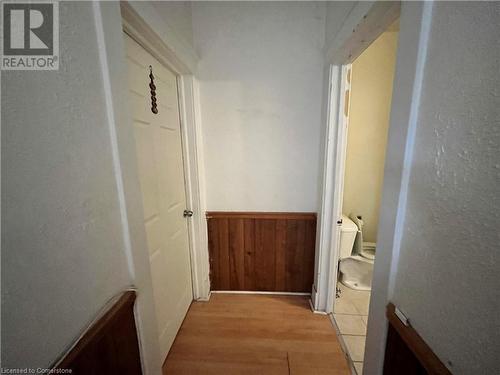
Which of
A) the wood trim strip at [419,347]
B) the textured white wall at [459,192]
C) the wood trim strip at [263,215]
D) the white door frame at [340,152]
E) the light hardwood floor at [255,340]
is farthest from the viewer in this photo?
the wood trim strip at [263,215]

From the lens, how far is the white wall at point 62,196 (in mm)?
443

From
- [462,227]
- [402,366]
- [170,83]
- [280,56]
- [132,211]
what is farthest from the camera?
[280,56]

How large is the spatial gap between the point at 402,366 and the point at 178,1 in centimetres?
211

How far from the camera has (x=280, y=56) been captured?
5.10ft

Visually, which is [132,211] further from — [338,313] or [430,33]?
[338,313]

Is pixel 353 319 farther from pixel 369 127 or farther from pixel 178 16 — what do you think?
pixel 178 16

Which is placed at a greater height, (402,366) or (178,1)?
(178,1)

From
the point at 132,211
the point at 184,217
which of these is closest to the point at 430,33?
the point at 132,211

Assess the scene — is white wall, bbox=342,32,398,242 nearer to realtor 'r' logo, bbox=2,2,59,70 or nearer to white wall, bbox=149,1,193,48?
white wall, bbox=149,1,193,48

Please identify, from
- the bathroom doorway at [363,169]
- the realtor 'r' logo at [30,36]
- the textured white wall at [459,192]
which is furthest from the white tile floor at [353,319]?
the realtor 'r' logo at [30,36]

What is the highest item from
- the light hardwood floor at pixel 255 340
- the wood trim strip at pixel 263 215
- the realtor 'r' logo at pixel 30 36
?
the realtor 'r' logo at pixel 30 36

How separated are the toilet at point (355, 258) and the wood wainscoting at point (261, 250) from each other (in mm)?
351

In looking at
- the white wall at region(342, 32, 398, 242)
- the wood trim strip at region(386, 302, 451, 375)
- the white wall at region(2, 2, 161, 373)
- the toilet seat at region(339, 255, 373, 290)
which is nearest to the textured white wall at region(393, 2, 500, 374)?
the wood trim strip at region(386, 302, 451, 375)

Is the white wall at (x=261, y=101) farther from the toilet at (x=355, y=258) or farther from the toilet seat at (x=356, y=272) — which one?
the toilet seat at (x=356, y=272)
